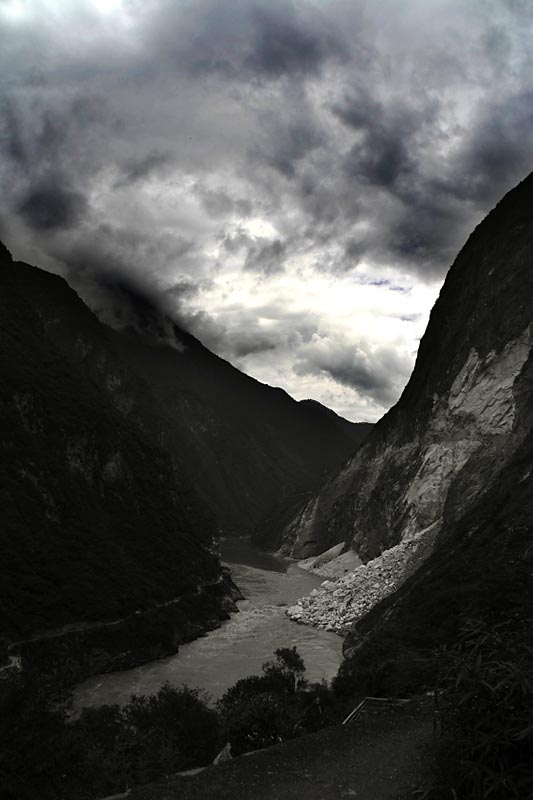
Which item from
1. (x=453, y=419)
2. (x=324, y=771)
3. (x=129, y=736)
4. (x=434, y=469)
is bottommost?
(x=129, y=736)

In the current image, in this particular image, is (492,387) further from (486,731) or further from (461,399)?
(486,731)

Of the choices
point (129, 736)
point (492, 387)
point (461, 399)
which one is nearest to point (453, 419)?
point (461, 399)

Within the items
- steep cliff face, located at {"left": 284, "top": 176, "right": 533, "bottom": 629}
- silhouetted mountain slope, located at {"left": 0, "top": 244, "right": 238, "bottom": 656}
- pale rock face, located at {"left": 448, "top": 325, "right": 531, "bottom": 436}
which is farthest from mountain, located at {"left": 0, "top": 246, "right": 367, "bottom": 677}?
pale rock face, located at {"left": 448, "top": 325, "right": 531, "bottom": 436}

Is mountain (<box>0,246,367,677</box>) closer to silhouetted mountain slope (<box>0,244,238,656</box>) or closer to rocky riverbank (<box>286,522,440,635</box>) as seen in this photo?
silhouetted mountain slope (<box>0,244,238,656</box>)

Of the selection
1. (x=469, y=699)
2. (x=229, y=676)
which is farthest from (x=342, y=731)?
(x=229, y=676)

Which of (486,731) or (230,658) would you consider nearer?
(486,731)

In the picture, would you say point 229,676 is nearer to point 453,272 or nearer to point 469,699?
point 469,699

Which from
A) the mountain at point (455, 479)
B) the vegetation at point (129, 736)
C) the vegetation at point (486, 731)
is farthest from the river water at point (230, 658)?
the vegetation at point (486, 731)
